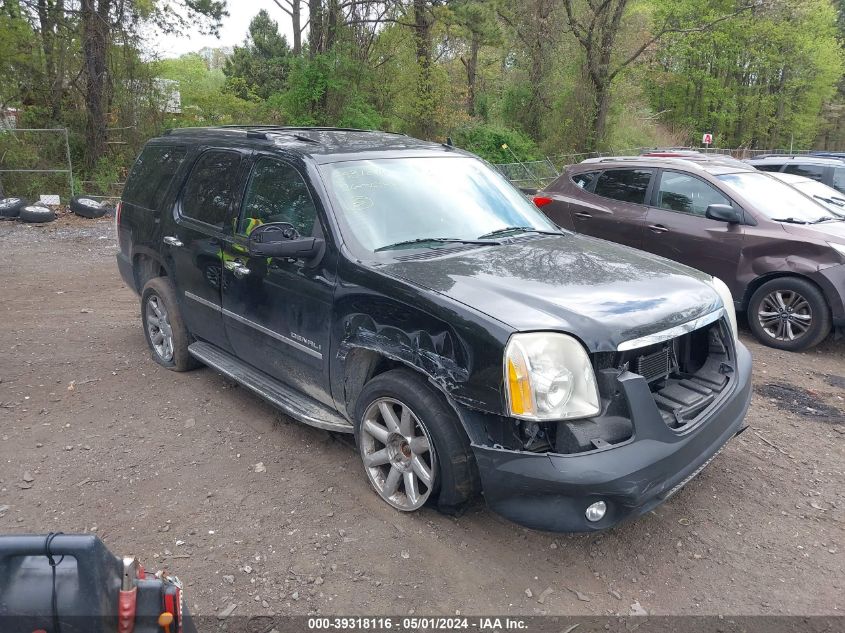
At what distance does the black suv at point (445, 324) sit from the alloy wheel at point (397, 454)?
0.01 m

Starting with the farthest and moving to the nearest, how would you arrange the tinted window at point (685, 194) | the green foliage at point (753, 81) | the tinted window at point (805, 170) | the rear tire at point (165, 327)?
the green foliage at point (753, 81) → the tinted window at point (805, 170) → the tinted window at point (685, 194) → the rear tire at point (165, 327)

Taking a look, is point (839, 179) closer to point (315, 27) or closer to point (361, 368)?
point (361, 368)

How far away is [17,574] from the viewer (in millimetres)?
1622

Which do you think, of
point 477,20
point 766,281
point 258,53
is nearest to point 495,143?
point 477,20

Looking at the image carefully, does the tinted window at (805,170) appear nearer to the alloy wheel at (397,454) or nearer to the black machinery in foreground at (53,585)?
the alloy wheel at (397,454)

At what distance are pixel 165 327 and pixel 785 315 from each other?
5.69m

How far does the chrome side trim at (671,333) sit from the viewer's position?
2.97 meters

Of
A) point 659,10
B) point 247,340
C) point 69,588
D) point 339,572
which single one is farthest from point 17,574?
point 659,10

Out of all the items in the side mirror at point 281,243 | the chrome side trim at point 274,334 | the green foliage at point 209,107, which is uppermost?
the green foliage at point 209,107

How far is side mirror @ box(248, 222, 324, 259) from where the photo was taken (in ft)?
11.8

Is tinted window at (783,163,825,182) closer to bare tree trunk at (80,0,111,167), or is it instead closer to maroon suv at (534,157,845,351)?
maroon suv at (534,157,845,351)

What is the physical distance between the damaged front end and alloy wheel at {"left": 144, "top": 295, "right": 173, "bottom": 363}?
3.37 metres

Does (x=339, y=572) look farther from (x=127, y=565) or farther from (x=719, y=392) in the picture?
(x=719, y=392)

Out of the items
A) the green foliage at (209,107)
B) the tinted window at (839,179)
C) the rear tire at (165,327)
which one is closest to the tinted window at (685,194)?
the rear tire at (165,327)
